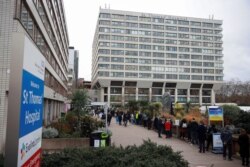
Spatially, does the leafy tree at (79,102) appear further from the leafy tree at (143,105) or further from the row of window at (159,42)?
the row of window at (159,42)

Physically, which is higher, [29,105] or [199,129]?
[29,105]

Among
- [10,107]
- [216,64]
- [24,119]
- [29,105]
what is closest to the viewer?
[10,107]

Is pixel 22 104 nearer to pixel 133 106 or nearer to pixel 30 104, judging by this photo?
pixel 30 104

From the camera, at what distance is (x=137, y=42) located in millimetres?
115312

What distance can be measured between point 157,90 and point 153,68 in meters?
8.80

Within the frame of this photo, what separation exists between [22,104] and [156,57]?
117m

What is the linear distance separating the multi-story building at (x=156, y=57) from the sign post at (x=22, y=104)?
337ft

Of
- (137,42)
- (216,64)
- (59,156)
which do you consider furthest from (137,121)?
(216,64)

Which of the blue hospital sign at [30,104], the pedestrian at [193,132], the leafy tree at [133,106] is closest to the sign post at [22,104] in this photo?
the blue hospital sign at [30,104]

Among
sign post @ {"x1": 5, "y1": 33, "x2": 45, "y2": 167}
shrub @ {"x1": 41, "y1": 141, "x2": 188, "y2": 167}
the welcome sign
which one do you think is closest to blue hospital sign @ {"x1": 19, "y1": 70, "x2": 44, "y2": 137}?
sign post @ {"x1": 5, "y1": 33, "x2": 45, "y2": 167}

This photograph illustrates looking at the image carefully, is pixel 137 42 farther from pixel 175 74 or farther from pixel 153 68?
pixel 175 74

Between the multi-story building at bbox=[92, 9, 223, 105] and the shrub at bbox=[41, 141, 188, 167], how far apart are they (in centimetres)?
9795

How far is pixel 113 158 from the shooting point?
716 centimetres

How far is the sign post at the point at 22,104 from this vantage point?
2.76 m
